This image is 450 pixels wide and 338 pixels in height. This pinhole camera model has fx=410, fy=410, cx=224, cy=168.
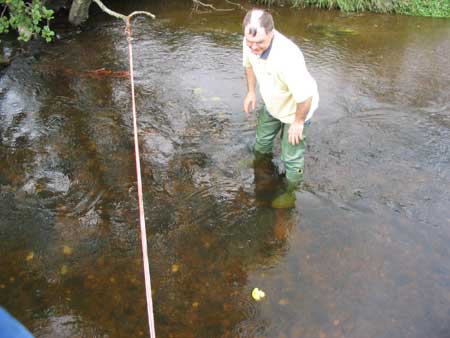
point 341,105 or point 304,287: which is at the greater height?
point 341,105

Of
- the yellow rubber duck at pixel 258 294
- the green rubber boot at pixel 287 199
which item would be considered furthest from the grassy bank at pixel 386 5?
the yellow rubber duck at pixel 258 294

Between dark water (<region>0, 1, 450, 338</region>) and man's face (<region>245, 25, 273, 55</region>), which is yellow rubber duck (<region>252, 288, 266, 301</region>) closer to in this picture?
dark water (<region>0, 1, 450, 338</region>)

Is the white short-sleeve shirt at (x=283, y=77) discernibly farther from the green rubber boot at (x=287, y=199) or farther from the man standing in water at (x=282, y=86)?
the green rubber boot at (x=287, y=199)

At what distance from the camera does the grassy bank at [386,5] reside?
30.1ft

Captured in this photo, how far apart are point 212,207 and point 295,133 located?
1105 mm

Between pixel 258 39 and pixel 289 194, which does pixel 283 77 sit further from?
pixel 289 194

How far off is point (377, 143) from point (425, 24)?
5439mm

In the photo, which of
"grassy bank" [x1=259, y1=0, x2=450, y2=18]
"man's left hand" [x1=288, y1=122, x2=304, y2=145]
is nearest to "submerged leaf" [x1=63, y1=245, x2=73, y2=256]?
"man's left hand" [x1=288, y1=122, x2=304, y2=145]

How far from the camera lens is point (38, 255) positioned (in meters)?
3.38

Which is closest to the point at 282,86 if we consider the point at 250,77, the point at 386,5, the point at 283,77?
the point at 283,77

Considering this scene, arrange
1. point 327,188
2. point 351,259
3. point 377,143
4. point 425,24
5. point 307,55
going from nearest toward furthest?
point 351,259
point 327,188
point 377,143
point 307,55
point 425,24

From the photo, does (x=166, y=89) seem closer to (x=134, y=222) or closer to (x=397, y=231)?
(x=134, y=222)

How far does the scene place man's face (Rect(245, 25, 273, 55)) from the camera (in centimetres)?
297

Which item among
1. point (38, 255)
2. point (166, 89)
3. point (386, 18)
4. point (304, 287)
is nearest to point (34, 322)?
point (38, 255)
